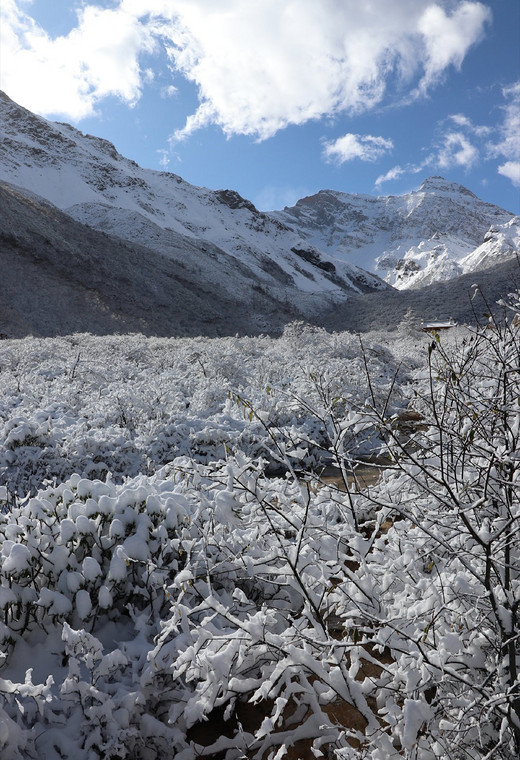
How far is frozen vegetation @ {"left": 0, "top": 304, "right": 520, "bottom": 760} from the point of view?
1912 mm

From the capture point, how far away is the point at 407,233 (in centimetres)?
18488

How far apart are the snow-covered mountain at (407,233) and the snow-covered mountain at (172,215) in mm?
83055

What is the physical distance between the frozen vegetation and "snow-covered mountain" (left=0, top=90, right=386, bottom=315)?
122 feet

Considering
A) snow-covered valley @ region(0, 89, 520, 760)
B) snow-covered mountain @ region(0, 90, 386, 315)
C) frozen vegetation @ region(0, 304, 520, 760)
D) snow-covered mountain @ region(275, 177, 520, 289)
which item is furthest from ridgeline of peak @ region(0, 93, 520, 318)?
snow-covered mountain @ region(275, 177, 520, 289)

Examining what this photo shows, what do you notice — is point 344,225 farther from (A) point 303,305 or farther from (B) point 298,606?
(B) point 298,606

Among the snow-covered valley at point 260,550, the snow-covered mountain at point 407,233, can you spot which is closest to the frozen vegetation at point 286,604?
the snow-covered valley at point 260,550

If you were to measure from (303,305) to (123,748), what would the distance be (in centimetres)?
4187

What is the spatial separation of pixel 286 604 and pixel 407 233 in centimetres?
20145

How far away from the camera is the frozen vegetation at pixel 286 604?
1.91 meters

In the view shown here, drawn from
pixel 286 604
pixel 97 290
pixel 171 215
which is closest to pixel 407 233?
pixel 171 215

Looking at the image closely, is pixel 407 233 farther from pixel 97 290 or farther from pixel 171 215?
pixel 97 290

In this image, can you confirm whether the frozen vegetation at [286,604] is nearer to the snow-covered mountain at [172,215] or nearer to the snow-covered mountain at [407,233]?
the snow-covered mountain at [172,215]

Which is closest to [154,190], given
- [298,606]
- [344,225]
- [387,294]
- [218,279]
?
[218,279]

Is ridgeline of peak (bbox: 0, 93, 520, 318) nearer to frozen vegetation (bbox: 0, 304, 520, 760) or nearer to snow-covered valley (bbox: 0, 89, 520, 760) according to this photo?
snow-covered valley (bbox: 0, 89, 520, 760)
